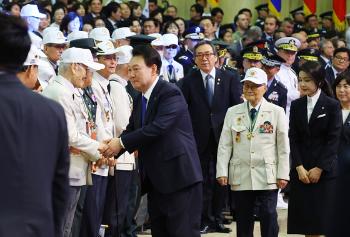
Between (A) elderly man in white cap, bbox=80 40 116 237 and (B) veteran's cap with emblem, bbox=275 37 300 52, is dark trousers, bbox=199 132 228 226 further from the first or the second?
(B) veteran's cap with emblem, bbox=275 37 300 52

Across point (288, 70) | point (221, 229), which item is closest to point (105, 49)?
point (221, 229)

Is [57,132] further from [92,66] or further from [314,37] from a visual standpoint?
[314,37]

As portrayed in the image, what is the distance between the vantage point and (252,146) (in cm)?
817

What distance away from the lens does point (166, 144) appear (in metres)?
7.00

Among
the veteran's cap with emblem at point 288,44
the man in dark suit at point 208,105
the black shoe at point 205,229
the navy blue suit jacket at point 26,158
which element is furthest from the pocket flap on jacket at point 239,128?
the veteran's cap with emblem at point 288,44

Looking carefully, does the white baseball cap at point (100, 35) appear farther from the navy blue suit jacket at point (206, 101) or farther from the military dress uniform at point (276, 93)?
the military dress uniform at point (276, 93)

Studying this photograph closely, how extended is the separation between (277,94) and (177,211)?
4.00 m

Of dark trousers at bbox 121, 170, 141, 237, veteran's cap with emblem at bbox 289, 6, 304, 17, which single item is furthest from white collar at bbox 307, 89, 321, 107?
veteran's cap with emblem at bbox 289, 6, 304, 17

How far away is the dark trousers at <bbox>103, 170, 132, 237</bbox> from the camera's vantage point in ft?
28.1

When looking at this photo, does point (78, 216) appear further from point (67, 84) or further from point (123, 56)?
point (123, 56)

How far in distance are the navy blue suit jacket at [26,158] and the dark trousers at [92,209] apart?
3475mm

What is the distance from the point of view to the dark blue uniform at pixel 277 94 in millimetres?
10703

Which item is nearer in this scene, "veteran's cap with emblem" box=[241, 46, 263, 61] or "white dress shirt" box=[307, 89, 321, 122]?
"white dress shirt" box=[307, 89, 321, 122]

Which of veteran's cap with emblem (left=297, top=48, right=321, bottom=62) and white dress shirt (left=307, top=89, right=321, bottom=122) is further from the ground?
veteran's cap with emblem (left=297, top=48, right=321, bottom=62)
